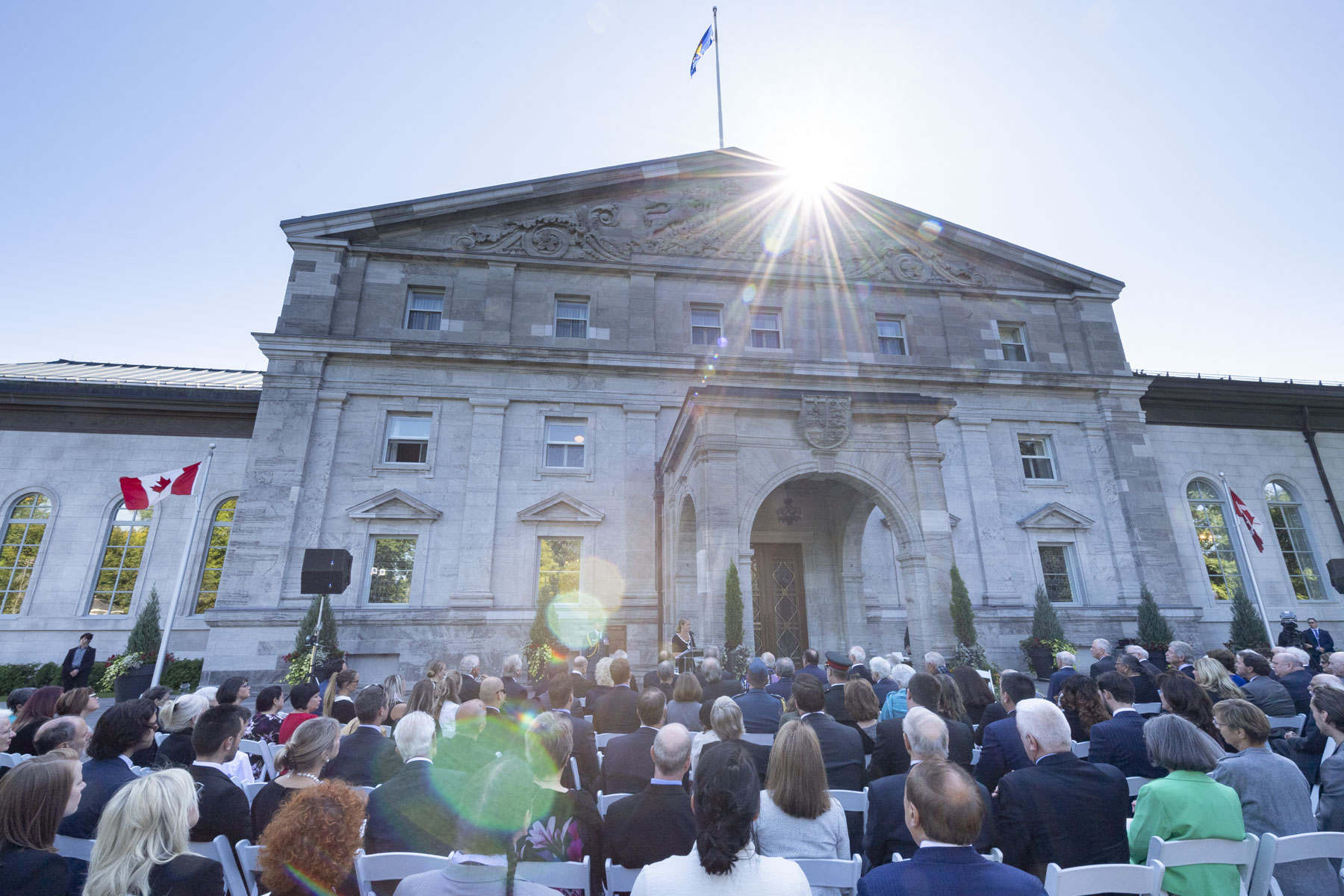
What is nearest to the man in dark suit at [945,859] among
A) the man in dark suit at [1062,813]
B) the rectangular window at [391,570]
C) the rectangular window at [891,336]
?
the man in dark suit at [1062,813]

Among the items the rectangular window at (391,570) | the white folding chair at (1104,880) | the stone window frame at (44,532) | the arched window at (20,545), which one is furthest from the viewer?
the arched window at (20,545)

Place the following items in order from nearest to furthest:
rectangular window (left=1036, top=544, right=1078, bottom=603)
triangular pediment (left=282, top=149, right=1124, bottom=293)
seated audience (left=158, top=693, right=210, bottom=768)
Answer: seated audience (left=158, top=693, right=210, bottom=768)
rectangular window (left=1036, top=544, right=1078, bottom=603)
triangular pediment (left=282, top=149, right=1124, bottom=293)

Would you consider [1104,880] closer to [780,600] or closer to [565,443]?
[780,600]

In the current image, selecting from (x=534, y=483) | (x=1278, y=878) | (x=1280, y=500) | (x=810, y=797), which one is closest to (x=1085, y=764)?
(x=1278, y=878)

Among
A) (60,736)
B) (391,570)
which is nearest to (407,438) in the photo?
(391,570)

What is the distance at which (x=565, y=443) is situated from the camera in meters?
18.4

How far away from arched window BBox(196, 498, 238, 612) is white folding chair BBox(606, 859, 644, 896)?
747 inches

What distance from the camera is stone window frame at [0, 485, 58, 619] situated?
58.2ft

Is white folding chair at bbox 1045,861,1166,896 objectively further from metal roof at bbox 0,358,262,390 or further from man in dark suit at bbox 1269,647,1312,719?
metal roof at bbox 0,358,262,390

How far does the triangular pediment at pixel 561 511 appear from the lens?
1739cm

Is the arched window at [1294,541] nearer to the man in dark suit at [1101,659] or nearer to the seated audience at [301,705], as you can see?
the man in dark suit at [1101,659]

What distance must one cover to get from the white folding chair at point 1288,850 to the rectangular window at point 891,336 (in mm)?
18670

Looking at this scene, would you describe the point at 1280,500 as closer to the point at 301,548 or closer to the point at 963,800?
the point at 963,800

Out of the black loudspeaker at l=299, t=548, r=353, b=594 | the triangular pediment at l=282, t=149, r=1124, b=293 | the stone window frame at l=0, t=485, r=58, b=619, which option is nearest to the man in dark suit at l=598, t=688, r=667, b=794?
the black loudspeaker at l=299, t=548, r=353, b=594
